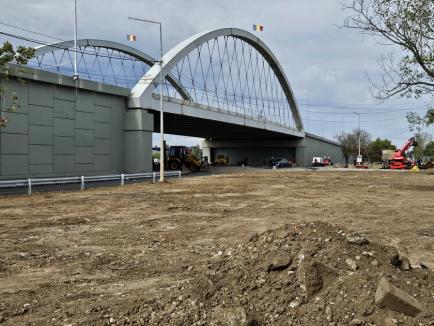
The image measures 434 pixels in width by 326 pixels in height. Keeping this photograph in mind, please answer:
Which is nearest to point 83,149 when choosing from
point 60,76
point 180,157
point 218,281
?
point 60,76

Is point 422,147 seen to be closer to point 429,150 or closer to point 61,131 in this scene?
point 429,150

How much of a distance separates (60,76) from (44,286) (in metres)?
26.0

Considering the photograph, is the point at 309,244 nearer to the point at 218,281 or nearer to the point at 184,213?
the point at 218,281

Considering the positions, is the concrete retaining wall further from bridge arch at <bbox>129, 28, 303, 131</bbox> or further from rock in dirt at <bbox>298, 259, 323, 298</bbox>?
rock in dirt at <bbox>298, 259, 323, 298</bbox>

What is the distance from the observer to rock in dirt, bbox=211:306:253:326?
15.3 ft

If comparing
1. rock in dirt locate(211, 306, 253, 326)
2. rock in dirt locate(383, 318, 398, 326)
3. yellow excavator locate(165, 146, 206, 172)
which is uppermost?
yellow excavator locate(165, 146, 206, 172)

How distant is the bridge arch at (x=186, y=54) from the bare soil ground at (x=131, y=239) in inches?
728

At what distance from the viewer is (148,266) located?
8.16 m

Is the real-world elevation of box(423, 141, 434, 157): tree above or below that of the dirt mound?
above

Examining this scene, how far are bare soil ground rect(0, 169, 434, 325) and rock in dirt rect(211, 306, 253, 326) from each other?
354 mm

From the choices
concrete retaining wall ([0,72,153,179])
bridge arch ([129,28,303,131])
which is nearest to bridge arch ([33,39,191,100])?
bridge arch ([129,28,303,131])

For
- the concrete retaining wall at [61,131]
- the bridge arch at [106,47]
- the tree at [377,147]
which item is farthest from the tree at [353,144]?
the concrete retaining wall at [61,131]

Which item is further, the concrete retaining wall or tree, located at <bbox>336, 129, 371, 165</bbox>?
tree, located at <bbox>336, 129, 371, 165</bbox>

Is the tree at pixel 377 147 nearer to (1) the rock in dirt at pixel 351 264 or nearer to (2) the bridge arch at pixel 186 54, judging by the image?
(2) the bridge arch at pixel 186 54
